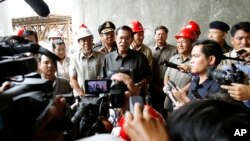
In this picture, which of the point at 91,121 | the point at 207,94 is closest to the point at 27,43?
the point at 91,121

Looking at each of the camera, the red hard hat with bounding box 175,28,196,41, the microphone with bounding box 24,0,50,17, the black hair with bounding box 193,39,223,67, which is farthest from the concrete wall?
the microphone with bounding box 24,0,50,17

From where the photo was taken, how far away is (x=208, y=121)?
2.72 ft

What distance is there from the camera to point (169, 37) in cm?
464

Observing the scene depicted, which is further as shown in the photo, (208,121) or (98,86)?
(98,86)

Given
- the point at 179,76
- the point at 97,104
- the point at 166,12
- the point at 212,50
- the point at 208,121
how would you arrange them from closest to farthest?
the point at 208,121
the point at 97,104
the point at 212,50
the point at 179,76
the point at 166,12

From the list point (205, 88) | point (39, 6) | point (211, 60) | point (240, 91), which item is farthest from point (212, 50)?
point (39, 6)

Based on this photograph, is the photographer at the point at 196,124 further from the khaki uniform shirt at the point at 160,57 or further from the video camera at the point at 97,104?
the khaki uniform shirt at the point at 160,57

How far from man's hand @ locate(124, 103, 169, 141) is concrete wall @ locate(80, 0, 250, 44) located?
3.61 metres

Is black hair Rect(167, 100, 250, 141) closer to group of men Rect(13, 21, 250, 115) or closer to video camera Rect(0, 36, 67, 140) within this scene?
video camera Rect(0, 36, 67, 140)

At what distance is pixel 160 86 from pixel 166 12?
4.27 ft

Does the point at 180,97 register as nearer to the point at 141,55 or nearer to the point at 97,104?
the point at 97,104

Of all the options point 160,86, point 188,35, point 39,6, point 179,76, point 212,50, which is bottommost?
point 160,86

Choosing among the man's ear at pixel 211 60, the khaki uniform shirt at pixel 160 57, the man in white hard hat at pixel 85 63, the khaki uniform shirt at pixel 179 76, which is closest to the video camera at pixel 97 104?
Result: the man's ear at pixel 211 60

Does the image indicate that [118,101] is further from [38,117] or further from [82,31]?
[82,31]
